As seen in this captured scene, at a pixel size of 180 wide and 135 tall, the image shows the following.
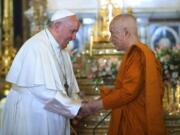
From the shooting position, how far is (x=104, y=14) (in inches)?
337

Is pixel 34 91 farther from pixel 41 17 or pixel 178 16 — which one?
pixel 178 16

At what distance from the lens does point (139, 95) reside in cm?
352

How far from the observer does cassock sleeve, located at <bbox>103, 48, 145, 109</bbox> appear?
136 inches

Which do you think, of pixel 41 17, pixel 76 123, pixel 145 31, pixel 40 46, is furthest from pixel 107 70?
pixel 145 31

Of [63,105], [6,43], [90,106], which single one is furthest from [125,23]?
[6,43]

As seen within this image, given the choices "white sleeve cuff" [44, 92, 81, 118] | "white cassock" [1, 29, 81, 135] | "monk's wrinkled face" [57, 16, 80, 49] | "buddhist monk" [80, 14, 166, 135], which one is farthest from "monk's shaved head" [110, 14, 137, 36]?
"white sleeve cuff" [44, 92, 81, 118]

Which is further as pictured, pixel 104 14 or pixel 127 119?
pixel 104 14

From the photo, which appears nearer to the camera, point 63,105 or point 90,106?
point 63,105

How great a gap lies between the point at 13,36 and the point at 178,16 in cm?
388

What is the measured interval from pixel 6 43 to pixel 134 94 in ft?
21.4

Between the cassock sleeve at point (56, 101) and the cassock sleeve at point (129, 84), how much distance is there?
10.0 inches

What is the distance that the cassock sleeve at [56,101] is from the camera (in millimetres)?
3467

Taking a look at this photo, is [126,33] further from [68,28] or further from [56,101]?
[56,101]

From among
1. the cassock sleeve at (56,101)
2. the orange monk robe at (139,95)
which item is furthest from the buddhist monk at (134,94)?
the cassock sleeve at (56,101)
